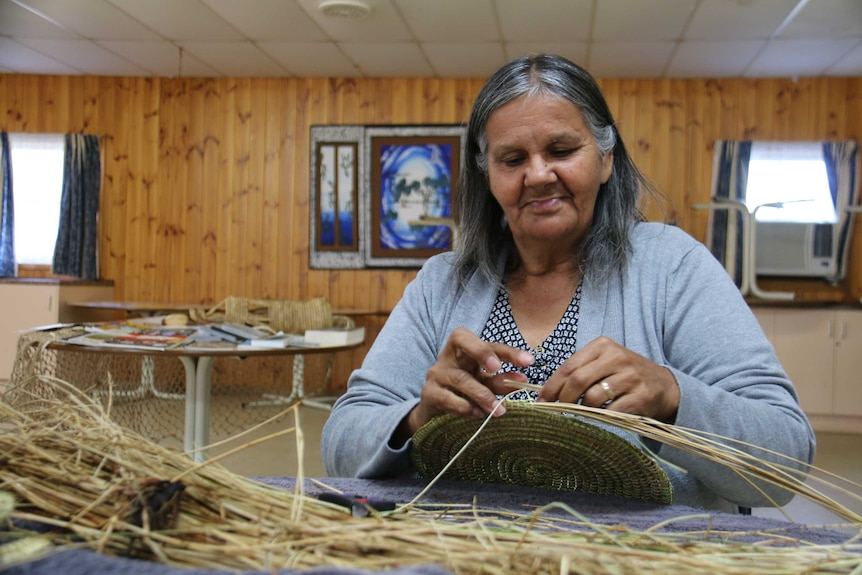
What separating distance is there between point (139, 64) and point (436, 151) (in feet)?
8.35

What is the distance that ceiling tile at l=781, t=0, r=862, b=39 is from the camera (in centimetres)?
404

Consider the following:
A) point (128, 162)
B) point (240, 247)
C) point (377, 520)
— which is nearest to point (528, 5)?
point (240, 247)

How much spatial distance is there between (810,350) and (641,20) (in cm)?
259

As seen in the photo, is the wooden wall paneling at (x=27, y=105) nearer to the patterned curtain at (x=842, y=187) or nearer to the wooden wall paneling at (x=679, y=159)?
the wooden wall paneling at (x=679, y=159)

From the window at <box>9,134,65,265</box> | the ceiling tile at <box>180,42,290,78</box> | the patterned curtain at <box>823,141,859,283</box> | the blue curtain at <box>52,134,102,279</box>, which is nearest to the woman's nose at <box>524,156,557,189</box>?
the ceiling tile at <box>180,42,290,78</box>

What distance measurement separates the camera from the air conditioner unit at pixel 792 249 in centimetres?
523

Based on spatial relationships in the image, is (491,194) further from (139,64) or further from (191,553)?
(139,64)

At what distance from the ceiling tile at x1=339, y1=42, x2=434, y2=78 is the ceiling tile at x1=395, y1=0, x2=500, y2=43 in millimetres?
288

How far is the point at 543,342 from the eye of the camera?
1.19 metres

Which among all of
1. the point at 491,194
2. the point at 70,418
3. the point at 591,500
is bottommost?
the point at 591,500

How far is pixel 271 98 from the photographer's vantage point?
5.93 m

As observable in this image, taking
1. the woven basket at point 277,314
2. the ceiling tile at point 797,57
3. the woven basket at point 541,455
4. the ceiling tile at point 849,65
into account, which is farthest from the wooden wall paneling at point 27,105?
the ceiling tile at point 849,65

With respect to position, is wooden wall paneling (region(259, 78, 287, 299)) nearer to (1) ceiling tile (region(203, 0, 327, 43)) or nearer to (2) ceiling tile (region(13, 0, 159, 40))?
(1) ceiling tile (region(203, 0, 327, 43))

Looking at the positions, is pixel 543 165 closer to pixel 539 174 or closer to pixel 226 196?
pixel 539 174
